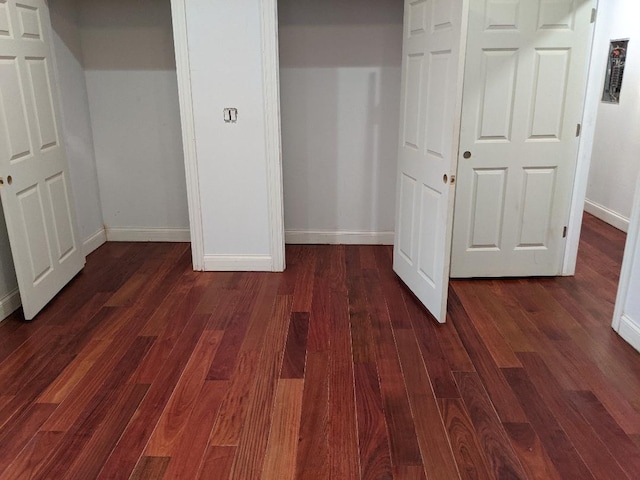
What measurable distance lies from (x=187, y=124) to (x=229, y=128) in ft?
0.96

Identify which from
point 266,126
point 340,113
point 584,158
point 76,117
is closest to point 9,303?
point 76,117

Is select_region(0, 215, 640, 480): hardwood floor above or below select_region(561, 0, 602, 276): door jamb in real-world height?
below

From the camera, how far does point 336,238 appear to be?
451cm

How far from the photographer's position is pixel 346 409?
2.39m

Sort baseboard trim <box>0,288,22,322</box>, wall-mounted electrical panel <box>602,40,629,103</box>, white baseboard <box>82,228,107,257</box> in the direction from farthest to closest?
wall-mounted electrical panel <box>602,40,629,103</box> → white baseboard <box>82,228,107,257</box> → baseboard trim <box>0,288,22,322</box>

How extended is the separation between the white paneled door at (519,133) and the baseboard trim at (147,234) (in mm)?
2319

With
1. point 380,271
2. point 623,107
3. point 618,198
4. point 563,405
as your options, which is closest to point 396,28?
point 380,271

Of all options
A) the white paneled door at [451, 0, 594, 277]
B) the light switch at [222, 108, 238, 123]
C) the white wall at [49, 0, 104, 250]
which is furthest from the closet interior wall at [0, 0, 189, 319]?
the white paneled door at [451, 0, 594, 277]

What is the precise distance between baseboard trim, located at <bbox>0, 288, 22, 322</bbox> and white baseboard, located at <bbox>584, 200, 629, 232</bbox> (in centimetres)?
483

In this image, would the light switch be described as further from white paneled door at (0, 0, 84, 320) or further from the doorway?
the doorway

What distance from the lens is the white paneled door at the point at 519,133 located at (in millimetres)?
3273

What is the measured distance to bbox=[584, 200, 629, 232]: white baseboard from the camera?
4.73m

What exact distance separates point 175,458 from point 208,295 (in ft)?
5.07

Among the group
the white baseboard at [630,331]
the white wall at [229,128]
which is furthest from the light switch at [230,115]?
the white baseboard at [630,331]
